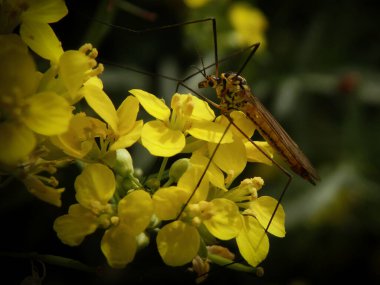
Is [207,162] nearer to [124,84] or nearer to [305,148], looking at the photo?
[124,84]

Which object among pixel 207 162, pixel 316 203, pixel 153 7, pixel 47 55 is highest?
pixel 47 55

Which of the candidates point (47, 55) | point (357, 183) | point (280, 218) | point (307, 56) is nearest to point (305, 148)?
point (357, 183)

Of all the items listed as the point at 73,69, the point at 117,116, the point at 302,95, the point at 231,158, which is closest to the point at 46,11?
the point at 73,69

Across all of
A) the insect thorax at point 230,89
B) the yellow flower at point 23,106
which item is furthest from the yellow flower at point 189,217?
the insect thorax at point 230,89

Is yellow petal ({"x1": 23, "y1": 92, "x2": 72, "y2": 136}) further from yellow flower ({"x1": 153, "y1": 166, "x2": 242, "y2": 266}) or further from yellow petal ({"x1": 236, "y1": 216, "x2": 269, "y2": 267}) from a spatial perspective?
yellow petal ({"x1": 236, "y1": 216, "x2": 269, "y2": 267})

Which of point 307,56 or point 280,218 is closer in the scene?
point 280,218

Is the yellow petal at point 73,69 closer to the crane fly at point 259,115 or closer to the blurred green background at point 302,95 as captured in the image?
the crane fly at point 259,115
